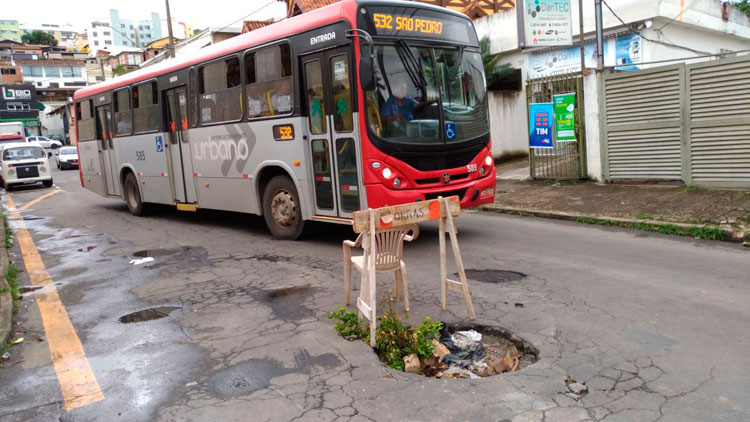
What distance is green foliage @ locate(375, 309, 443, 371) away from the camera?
4.30 meters

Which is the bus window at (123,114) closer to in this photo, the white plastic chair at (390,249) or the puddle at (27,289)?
the puddle at (27,289)

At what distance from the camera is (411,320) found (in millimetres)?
5172

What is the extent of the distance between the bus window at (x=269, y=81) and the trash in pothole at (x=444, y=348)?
475cm

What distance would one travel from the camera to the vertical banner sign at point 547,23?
12922 millimetres

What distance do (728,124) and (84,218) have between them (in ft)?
44.6

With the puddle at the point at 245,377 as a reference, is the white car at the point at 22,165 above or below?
above

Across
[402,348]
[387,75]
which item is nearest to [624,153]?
[387,75]

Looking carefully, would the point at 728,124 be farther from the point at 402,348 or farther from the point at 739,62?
the point at 402,348

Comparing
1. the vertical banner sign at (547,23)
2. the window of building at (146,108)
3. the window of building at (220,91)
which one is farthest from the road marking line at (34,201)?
the vertical banner sign at (547,23)

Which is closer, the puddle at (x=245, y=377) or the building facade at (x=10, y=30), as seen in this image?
the puddle at (x=245, y=377)

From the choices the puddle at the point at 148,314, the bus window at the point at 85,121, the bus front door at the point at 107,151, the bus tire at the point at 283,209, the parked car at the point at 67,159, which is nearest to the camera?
the puddle at the point at 148,314

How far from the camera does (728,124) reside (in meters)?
10.2

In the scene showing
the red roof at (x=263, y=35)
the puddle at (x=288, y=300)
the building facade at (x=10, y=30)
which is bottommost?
the puddle at (x=288, y=300)

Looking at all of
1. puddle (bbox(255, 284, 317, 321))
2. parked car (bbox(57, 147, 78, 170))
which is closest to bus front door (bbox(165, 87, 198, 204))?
puddle (bbox(255, 284, 317, 321))
